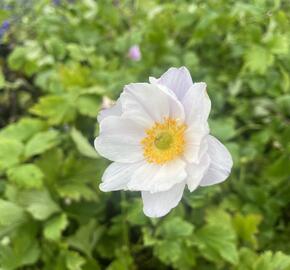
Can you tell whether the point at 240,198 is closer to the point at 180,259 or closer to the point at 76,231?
the point at 180,259

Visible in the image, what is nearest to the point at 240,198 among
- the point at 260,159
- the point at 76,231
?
the point at 260,159

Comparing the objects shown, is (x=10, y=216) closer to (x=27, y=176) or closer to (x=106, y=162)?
(x=27, y=176)

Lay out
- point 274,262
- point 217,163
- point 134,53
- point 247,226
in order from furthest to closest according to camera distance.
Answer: point 134,53 → point 247,226 → point 274,262 → point 217,163

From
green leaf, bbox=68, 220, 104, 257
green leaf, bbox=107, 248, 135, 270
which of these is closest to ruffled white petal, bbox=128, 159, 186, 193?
green leaf, bbox=107, 248, 135, 270

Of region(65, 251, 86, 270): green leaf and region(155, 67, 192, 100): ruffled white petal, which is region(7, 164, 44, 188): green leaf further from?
region(155, 67, 192, 100): ruffled white petal

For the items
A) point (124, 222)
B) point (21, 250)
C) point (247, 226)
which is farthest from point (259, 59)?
point (21, 250)

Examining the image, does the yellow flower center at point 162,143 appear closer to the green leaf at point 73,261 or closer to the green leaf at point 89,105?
the green leaf at point 73,261
